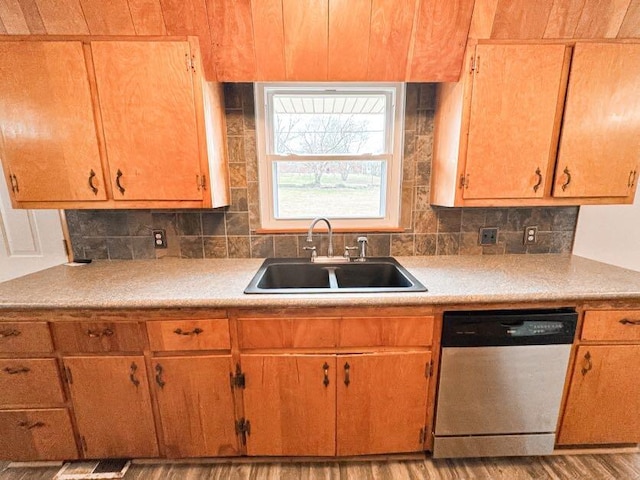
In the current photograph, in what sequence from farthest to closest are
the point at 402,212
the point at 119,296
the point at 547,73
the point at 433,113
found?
the point at 402,212
the point at 433,113
the point at 547,73
the point at 119,296

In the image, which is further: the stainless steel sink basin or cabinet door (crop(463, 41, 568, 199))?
the stainless steel sink basin

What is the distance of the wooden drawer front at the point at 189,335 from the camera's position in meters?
1.28

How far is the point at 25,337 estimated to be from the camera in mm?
1271

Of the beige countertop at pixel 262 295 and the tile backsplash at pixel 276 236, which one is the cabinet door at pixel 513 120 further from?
the beige countertop at pixel 262 295

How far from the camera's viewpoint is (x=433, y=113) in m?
1.75

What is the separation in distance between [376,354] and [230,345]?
0.69 meters

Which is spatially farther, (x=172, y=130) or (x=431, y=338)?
(x=172, y=130)

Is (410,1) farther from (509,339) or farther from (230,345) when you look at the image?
(230,345)

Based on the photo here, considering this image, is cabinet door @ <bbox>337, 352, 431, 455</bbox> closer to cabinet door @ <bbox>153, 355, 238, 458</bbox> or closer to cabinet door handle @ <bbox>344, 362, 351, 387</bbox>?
cabinet door handle @ <bbox>344, 362, 351, 387</bbox>

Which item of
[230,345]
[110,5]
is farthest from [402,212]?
[110,5]

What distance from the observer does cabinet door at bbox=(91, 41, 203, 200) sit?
4.44ft

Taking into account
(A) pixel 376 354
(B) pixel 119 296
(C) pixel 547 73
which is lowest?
(A) pixel 376 354

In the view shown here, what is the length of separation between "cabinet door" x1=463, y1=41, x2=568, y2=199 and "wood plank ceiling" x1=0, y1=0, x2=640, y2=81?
0.35ft

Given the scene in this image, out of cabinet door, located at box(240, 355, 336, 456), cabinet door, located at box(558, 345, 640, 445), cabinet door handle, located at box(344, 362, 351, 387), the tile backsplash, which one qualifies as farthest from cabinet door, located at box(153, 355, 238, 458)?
cabinet door, located at box(558, 345, 640, 445)
